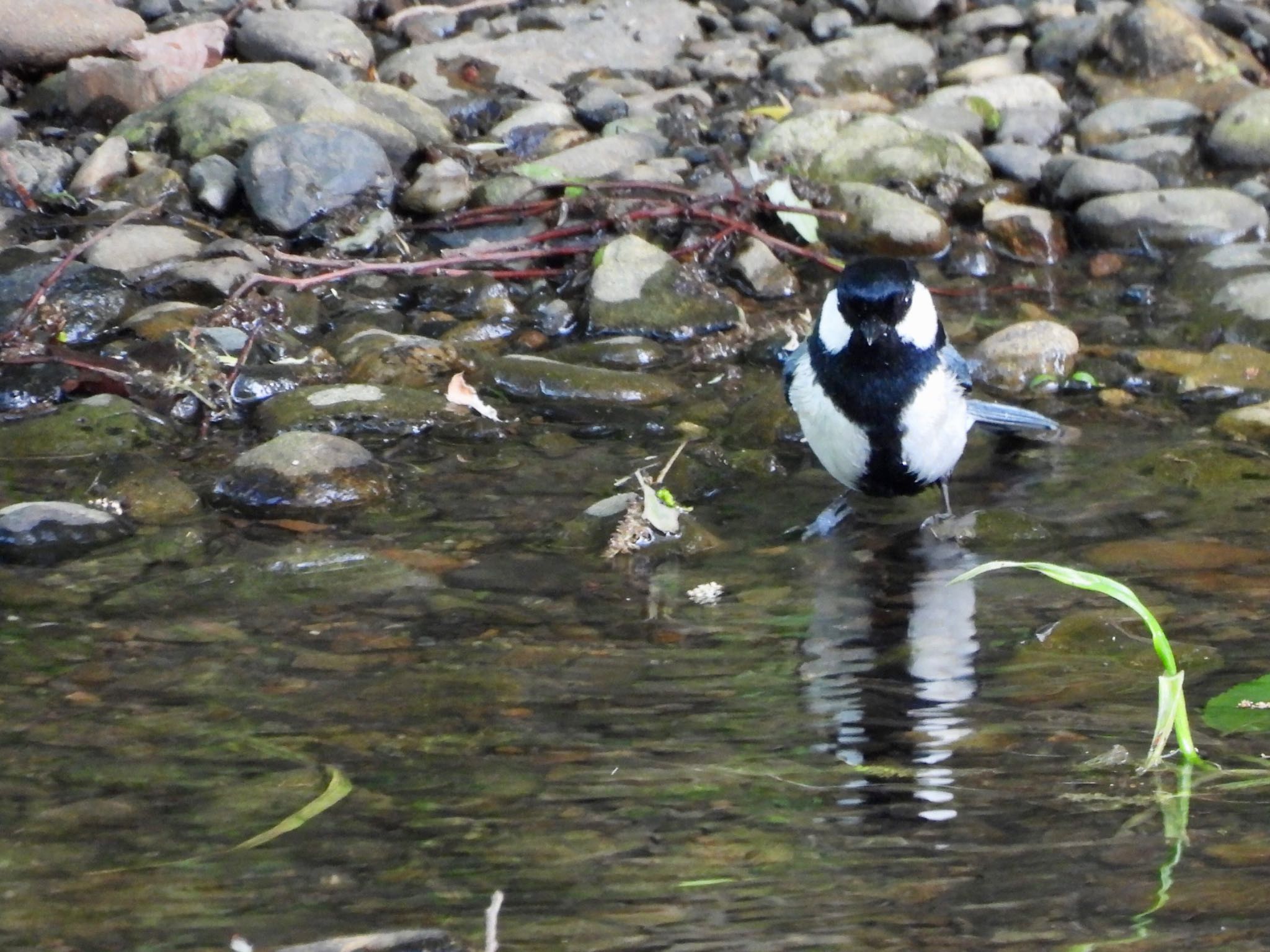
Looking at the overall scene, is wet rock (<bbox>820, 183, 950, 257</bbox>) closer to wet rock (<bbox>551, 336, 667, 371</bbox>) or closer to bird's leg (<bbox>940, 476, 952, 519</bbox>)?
wet rock (<bbox>551, 336, 667, 371</bbox>)

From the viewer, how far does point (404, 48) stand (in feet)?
29.1

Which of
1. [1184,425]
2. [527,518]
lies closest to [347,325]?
[527,518]

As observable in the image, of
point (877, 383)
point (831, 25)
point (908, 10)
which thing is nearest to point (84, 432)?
point (877, 383)

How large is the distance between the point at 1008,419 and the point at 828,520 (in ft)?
2.77

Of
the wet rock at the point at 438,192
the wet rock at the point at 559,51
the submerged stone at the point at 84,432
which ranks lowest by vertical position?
the submerged stone at the point at 84,432

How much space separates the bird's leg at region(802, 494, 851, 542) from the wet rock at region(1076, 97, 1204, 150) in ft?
13.3

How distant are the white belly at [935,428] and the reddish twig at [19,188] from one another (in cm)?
433

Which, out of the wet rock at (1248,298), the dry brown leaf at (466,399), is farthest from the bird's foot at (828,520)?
the wet rock at (1248,298)

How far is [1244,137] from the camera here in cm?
756

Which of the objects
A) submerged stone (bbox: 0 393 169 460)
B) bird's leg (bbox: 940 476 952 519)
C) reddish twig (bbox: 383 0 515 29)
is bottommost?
bird's leg (bbox: 940 476 952 519)

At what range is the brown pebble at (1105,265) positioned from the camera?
6.85 metres

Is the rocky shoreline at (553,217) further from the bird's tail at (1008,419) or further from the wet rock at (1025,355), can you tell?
the bird's tail at (1008,419)

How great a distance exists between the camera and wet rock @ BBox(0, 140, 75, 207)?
6.91 meters

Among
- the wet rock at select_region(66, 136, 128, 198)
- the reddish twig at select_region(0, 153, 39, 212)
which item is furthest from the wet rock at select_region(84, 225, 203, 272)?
the reddish twig at select_region(0, 153, 39, 212)
